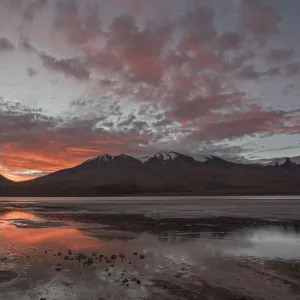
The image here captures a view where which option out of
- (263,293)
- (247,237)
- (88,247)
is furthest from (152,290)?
(247,237)

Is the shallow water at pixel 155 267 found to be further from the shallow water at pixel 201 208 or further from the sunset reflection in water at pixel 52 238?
the shallow water at pixel 201 208

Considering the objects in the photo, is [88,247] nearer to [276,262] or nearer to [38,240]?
[38,240]

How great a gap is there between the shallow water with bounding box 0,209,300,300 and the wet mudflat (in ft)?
0.14

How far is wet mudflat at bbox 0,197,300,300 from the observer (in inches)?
642

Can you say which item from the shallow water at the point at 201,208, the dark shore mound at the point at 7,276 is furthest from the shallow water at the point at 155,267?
the shallow water at the point at 201,208

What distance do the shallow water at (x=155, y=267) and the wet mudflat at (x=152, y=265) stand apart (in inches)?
1.7

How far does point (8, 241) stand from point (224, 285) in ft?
73.3

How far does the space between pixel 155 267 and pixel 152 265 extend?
1.85 ft

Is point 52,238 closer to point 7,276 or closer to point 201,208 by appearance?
point 7,276

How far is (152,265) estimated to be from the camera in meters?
21.7

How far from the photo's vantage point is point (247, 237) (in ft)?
108

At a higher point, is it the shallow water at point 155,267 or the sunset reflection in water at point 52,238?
the sunset reflection in water at point 52,238

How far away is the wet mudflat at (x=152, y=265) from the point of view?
16.3 metres

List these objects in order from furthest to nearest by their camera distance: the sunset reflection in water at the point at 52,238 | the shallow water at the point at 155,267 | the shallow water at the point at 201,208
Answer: the shallow water at the point at 201,208, the sunset reflection in water at the point at 52,238, the shallow water at the point at 155,267
